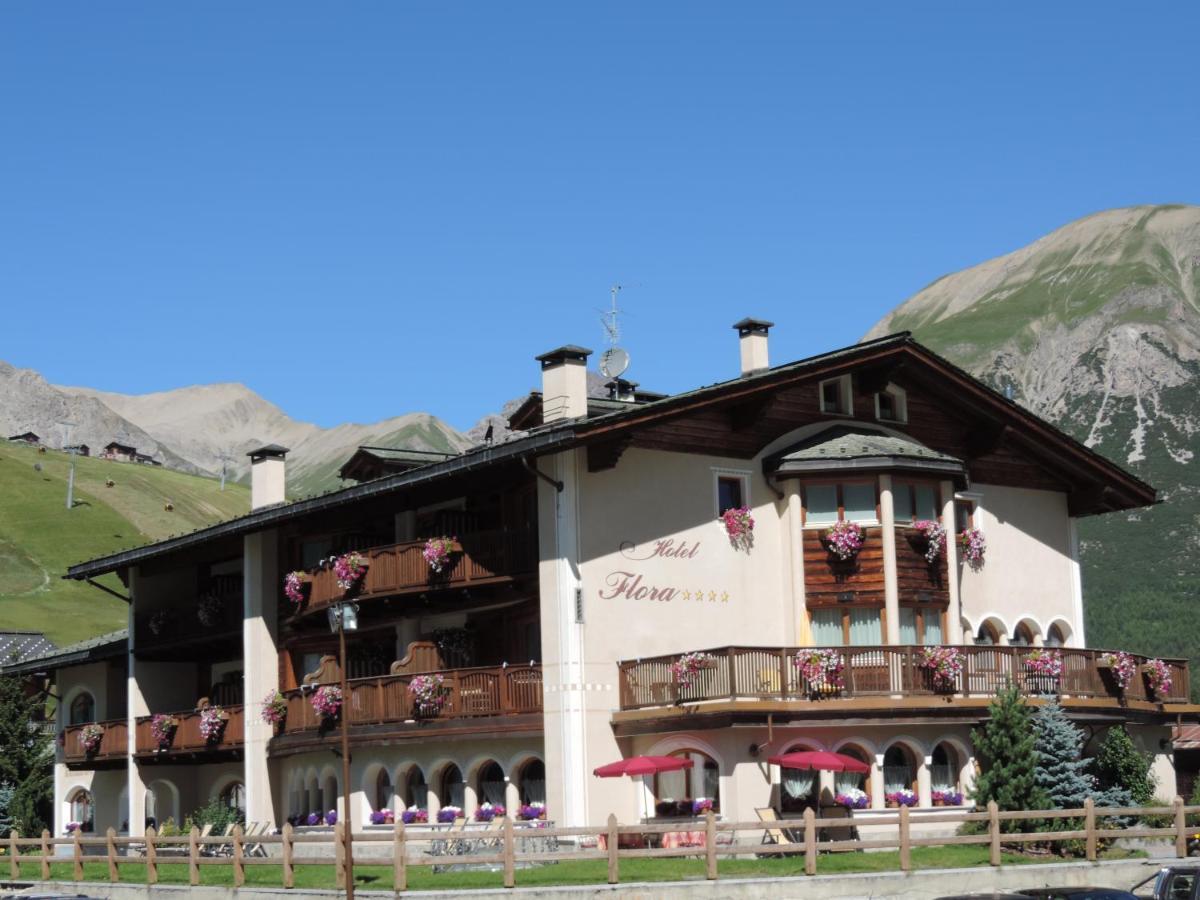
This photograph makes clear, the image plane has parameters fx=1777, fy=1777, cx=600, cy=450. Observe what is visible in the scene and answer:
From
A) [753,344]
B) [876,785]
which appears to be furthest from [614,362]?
[876,785]

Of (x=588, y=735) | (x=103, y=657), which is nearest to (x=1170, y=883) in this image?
(x=588, y=735)

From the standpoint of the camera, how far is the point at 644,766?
34469 millimetres

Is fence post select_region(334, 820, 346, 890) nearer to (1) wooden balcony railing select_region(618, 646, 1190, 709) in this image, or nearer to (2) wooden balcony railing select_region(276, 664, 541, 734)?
(2) wooden balcony railing select_region(276, 664, 541, 734)

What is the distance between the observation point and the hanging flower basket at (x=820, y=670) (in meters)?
35.2

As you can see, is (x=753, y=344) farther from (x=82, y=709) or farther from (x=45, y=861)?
(x=82, y=709)

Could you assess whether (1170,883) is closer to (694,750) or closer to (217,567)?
(694,750)

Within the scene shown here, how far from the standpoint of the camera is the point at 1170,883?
81.0 ft

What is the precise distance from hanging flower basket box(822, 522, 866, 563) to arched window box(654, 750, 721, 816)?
5.62 m

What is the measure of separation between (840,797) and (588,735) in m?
5.25

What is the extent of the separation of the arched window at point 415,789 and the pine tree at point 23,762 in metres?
21.1

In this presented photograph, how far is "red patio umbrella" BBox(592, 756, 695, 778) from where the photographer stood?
34.5m

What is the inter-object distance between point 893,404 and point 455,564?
11.2 metres

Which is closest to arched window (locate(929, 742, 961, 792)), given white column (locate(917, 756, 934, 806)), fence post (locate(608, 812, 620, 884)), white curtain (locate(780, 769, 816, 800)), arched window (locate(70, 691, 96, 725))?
white column (locate(917, 756, 934, 806))

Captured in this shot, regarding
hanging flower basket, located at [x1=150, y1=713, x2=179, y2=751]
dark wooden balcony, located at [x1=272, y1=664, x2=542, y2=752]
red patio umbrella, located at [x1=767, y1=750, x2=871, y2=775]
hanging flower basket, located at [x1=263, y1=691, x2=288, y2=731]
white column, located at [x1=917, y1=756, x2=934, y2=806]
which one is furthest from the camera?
hanging flower basket, located at [x1=150, y1=713, x2=179, y2=751]
